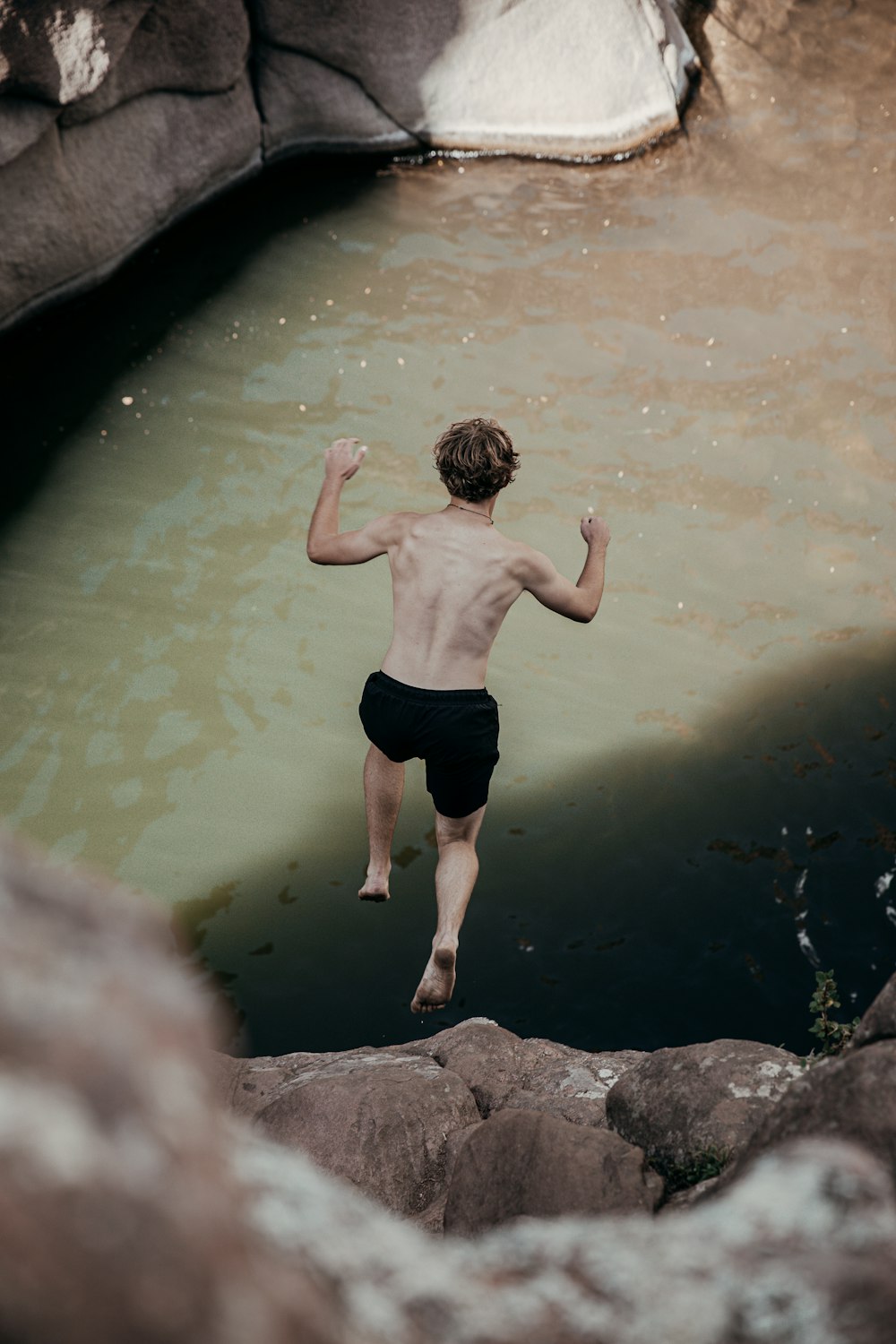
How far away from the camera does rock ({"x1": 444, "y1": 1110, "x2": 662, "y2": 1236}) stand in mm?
2564

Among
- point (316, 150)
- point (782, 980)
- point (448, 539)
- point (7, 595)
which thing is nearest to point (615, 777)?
point (782, 980)

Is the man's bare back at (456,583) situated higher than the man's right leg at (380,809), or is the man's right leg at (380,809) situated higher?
the man's bare back at (456,583)

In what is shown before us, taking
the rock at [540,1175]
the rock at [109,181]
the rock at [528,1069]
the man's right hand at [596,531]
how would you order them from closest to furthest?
1. the rock at [540,1175]
2. the rock at [528,1069]
3. the man's right hand at [596,531]
4. the rock at [109,181]

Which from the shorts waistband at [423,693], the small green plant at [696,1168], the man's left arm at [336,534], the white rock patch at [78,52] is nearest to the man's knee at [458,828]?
the shorts waistband at [423,693]

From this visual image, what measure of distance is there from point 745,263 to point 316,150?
3.51 meters

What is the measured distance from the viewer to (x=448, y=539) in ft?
11.3

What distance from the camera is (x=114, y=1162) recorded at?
0.85 m

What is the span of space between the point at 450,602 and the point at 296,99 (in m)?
6.75

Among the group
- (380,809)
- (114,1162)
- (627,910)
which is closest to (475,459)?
(380,809)

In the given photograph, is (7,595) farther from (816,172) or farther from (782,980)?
(816,172)

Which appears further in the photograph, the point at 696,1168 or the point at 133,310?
the point at 133,310

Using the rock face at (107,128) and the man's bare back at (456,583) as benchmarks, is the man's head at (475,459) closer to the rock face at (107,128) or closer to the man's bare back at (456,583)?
the man's bare back at (456,583)

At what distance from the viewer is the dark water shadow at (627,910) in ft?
12.9

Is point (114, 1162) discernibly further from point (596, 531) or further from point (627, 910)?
point (627, 910)
